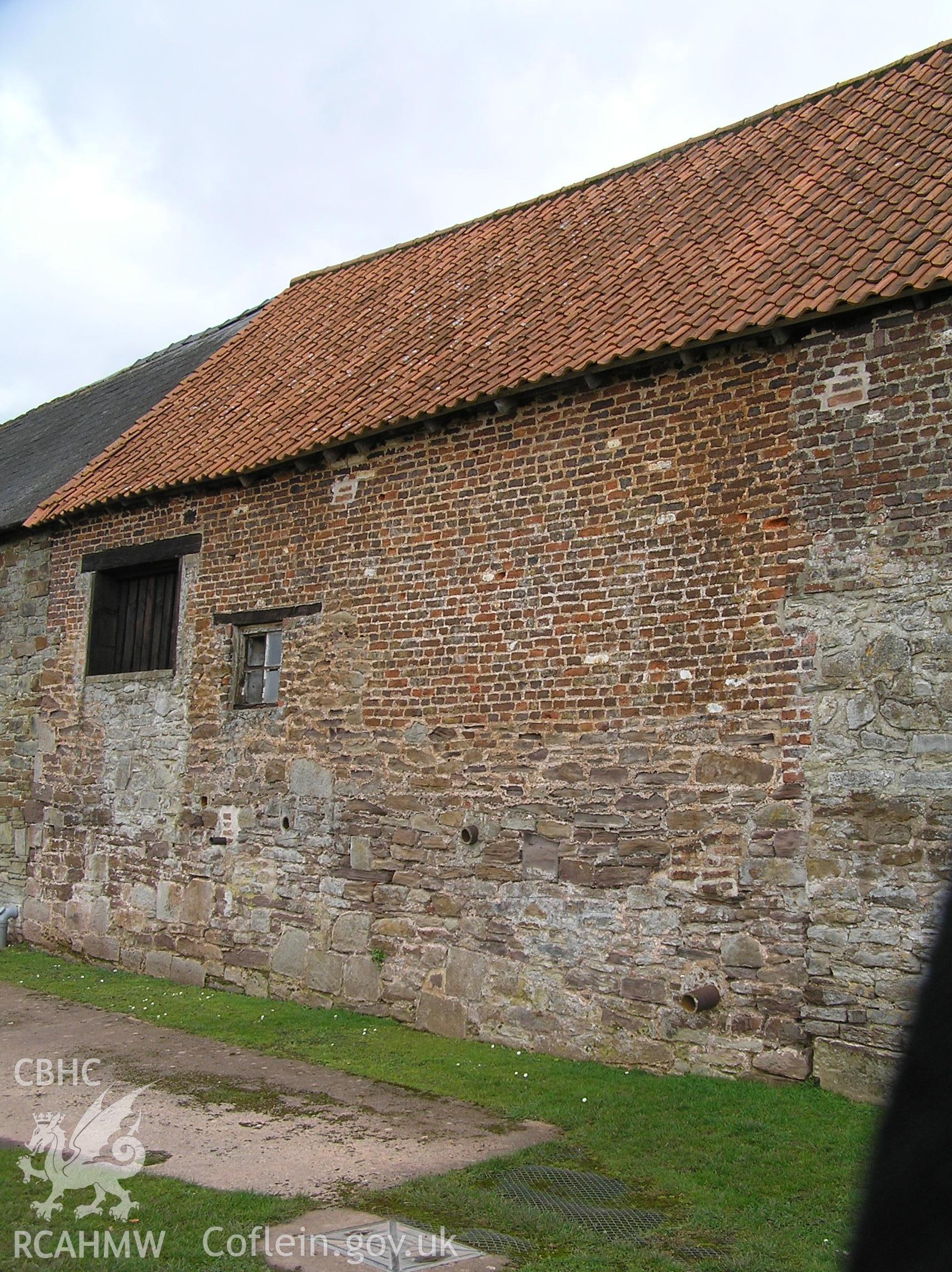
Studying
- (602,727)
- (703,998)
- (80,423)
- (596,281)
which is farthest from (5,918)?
(596,281)

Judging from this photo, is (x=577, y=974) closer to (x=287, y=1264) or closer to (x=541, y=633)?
(x=541, y=633)

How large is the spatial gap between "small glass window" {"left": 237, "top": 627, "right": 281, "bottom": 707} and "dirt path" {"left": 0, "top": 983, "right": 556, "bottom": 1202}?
3241mm

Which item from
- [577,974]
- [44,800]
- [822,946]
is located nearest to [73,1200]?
[577,974]

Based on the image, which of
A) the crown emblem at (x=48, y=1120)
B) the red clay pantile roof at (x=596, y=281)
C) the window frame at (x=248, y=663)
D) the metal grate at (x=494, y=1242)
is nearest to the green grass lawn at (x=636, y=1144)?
the metal grate at (x=494, y=1242)

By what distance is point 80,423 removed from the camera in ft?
54.2

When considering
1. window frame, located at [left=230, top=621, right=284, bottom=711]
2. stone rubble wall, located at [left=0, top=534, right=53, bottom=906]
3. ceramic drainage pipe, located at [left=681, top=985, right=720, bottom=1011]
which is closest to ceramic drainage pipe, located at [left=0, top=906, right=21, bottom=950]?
stone rubble wall, located at [left=0, top=534, right=53, bottom=906]

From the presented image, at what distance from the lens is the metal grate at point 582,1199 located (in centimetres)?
492

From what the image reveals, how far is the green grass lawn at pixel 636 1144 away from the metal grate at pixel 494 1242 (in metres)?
0.04

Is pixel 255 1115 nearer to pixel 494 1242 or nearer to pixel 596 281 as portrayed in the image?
pixel 494 1242

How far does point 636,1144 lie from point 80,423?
1390cm

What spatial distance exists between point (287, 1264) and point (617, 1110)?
276 cm

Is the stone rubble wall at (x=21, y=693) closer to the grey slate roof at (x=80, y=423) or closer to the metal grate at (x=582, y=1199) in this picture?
the grey slate roof at (x=80, y=423)

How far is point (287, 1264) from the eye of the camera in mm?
4398

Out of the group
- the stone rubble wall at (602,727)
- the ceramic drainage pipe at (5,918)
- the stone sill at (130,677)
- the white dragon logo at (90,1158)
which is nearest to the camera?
the white dragon logo at (90,1158)
